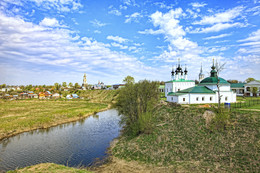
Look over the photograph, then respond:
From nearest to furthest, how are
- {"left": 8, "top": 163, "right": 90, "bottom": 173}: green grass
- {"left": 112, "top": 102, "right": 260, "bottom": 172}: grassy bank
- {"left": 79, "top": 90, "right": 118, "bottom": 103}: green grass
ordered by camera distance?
{"left": 8, "top": 163, "right": 90, "bottom": 173}: green grass
{"left": 112, "top": 102, "right": 260, "bottom": 172}: grassy bank
{"left": 79, "top": 90, "right": 118, "bottom": 103}: green grass

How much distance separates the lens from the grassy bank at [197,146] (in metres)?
18.3

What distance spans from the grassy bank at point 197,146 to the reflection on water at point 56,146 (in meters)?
4.54

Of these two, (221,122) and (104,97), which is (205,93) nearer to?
(221,122)

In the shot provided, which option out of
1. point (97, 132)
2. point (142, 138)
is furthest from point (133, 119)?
point (97, 132)

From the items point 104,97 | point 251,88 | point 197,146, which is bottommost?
point 197,146

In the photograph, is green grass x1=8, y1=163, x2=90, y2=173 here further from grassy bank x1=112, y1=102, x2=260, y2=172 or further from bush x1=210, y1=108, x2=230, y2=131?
bush x1=210, y1=108, x2=230, y2=131

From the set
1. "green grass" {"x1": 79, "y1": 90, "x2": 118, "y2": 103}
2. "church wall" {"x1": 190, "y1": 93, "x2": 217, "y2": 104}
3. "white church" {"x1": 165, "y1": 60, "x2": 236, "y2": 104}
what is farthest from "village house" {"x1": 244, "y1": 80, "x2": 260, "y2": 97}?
"green grass" {"x1": 79, "y1": 90, "x2": 118, "y2": 103}

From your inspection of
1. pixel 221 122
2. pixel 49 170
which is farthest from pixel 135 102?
pixel 49 170

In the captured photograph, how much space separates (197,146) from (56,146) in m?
23.0

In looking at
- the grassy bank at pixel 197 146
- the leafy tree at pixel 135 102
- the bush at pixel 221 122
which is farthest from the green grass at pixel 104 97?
the bush at pixel 221 122

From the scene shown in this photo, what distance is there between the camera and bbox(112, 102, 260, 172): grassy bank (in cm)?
1829

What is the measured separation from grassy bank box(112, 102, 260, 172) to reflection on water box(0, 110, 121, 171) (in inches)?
179

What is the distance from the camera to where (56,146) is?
2669cm

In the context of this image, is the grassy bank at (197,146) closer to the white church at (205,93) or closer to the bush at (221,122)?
the bush at (221,122)
